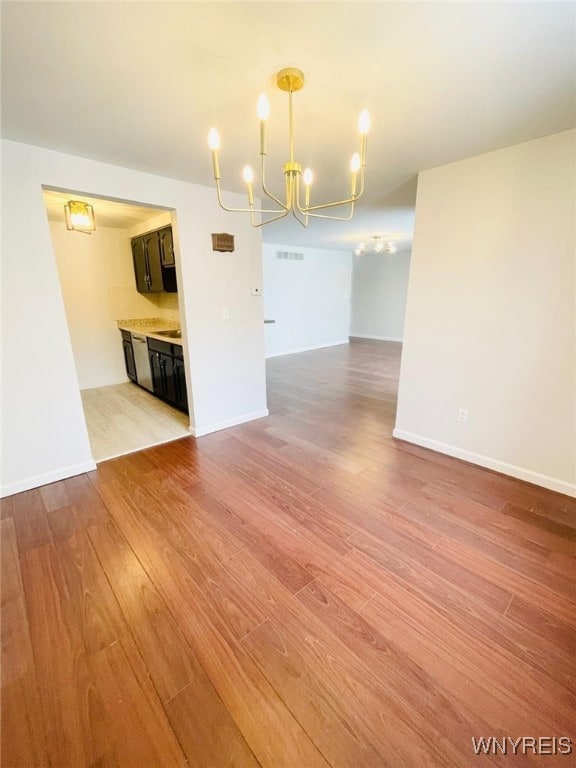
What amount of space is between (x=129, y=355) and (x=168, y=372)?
1.61 metres

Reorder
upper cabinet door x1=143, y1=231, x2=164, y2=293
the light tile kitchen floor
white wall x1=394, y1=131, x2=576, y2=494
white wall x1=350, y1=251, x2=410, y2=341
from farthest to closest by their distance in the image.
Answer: white wall x1=350, y1=251, x2=410, y2=341 < upper cabinet door x1=143, y1=231, x2=164, y2=293 < the light tile kitchen floor < white wall x1=394, y1=131, x2=576, y2=494

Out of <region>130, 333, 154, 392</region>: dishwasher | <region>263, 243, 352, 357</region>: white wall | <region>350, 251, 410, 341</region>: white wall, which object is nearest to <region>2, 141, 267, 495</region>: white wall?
<region>130, 333, 154, 392</region>: dishwasher

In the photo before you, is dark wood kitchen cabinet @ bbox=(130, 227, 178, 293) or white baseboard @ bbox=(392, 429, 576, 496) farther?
dark wood kitchen cabinet @ bbox=(130, 227, 178, 293)

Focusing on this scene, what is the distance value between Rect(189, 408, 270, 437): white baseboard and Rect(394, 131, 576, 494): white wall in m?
1.82

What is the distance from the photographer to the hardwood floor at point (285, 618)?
3.39 ft

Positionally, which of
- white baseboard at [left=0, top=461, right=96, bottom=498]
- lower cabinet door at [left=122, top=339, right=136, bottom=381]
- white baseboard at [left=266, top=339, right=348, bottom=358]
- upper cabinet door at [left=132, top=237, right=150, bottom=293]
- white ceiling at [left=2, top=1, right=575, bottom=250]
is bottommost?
white baseboard at [left=0, top=461, right=96, bottom=498]

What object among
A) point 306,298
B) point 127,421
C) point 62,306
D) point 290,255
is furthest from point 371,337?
point 62,306

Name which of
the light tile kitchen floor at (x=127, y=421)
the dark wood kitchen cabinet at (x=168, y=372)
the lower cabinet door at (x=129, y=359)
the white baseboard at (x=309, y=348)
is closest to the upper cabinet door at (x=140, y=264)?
the lower cabinet door at (x=129, y=359)

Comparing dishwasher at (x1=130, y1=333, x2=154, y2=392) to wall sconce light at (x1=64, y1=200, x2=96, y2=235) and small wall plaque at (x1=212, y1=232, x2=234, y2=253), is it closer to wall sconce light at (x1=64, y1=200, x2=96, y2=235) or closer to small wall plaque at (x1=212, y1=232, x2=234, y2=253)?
wall sconce light at (x1=64, y1=200, x2=96, y2=235)

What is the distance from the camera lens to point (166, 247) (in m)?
3.78

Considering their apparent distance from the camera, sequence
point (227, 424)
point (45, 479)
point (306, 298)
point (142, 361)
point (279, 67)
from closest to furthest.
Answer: point (279, 67) < point (45, 479) < point (227, 424) < point (142, 361) < point (306, 298)

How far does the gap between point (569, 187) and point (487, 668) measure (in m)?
2.65

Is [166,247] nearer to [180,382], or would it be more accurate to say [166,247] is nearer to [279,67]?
[180,382]

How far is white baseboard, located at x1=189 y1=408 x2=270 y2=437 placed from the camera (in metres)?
3.24
